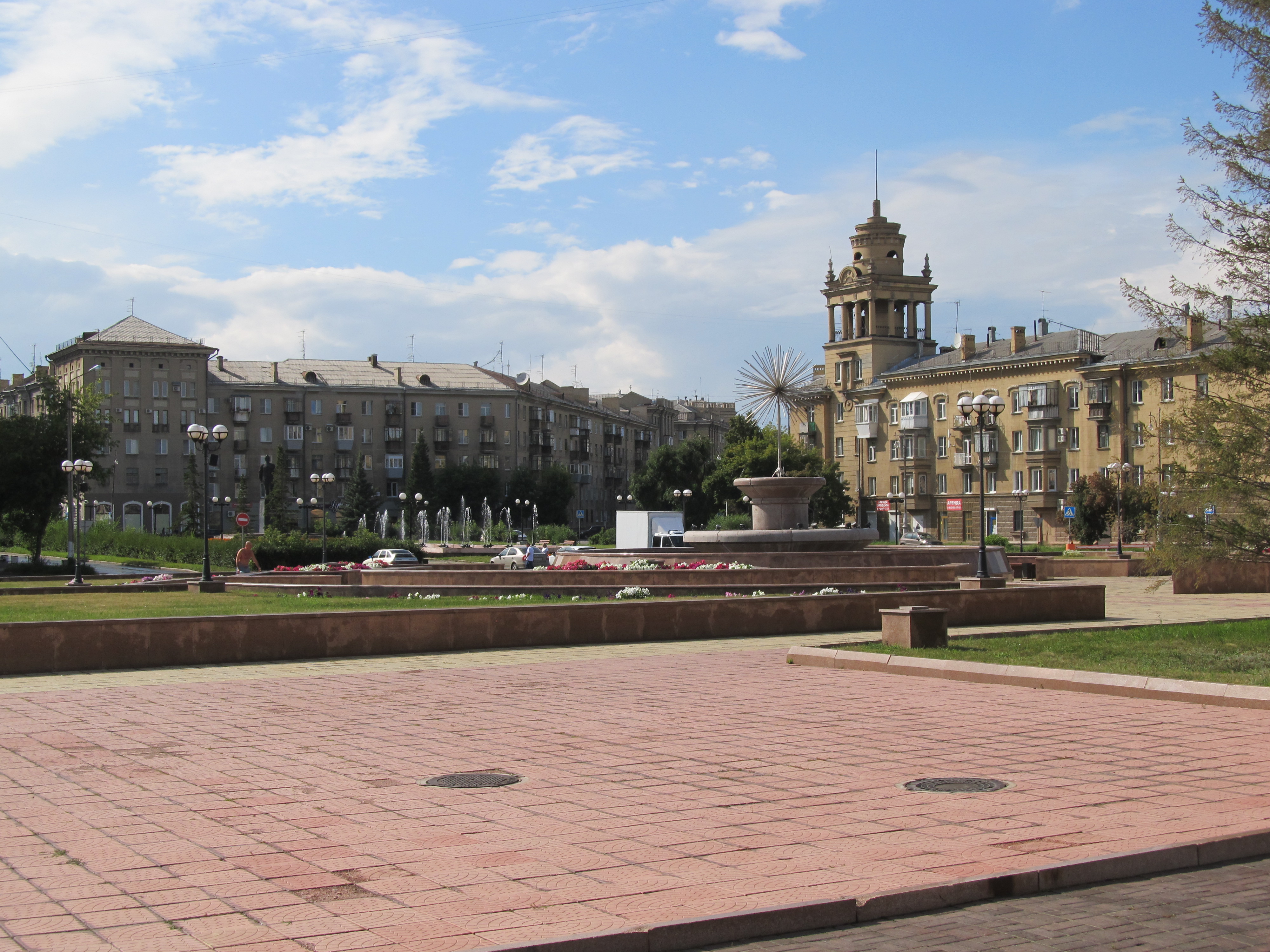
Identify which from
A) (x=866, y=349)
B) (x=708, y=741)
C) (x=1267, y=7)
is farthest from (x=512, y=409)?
(x=708, y=741)

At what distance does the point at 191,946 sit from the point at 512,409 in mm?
114585

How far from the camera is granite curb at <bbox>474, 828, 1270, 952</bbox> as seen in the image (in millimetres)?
5066

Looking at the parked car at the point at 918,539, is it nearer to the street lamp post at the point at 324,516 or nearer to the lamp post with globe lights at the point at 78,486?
the street lamp post at the point at 324,516

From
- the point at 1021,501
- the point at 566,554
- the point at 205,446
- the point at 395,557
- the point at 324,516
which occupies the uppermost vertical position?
the point at 205,446

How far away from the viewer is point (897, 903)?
5.59m

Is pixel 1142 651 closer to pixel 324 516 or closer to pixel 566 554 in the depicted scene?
pixel 566 554

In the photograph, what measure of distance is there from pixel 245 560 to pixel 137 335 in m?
66.2

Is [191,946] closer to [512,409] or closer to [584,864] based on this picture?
[584,864]

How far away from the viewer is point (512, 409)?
390ft

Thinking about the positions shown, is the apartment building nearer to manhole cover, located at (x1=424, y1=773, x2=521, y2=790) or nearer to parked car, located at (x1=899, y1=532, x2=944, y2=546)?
parked car, located at (x1=899, y1=532, x2=944, y2=546)

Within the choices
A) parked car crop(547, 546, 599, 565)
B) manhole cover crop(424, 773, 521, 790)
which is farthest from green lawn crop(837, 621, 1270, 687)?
parked car crop(547, 546, 599, 565)

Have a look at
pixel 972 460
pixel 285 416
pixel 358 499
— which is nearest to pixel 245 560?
pixel 972 460

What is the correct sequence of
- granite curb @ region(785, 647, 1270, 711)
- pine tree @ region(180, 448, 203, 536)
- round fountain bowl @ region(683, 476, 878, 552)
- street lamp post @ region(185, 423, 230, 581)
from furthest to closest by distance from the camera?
1. pine tree @ region(180, 448, 203, 536)
2. round fountain bowl @ region(683, 476, 878, 552)
3. street lamp post @ region(185, 423, 230, 581)
4. granite curb @ region(785, 647, 1270, 711)

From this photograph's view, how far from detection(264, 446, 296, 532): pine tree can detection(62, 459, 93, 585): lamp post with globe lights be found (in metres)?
11.8
